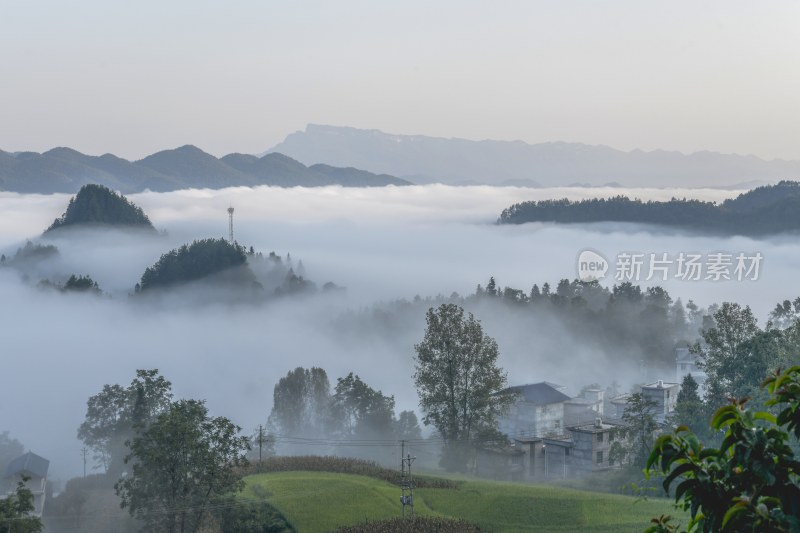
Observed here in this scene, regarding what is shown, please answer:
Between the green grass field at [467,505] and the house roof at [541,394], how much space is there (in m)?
20.4

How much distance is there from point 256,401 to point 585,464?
4521 cm

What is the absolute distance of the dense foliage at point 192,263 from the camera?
130 m

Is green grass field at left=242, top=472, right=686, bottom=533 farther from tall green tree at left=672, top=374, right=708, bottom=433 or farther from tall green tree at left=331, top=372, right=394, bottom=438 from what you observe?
tall green tree at left=331, top=372, right=394, bottom=438

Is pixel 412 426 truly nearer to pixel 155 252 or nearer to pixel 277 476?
pixel 277 476

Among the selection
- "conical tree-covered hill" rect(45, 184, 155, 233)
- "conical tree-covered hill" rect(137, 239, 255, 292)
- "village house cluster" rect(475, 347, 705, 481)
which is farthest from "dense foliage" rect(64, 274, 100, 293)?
"village house cluster" rect(475, 347, 705, 481)

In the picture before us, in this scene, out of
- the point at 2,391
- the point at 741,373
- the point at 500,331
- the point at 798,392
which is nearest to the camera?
the point at 798,392

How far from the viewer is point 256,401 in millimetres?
89312

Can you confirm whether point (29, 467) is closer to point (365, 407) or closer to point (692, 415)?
point (365, 407)

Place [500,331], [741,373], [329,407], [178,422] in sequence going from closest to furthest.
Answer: [178,422] → [741,373] → [329,407] → [500,331]

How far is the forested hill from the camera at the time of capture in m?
155

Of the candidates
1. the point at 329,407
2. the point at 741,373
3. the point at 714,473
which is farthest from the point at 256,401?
the point at 714,473

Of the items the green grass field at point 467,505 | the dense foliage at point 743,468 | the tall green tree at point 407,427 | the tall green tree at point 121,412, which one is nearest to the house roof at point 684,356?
the tall green tree at point 407,427

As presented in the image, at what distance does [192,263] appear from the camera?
424ft

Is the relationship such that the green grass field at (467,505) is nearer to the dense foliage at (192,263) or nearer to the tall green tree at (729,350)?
the tall green tree at (729,350)
